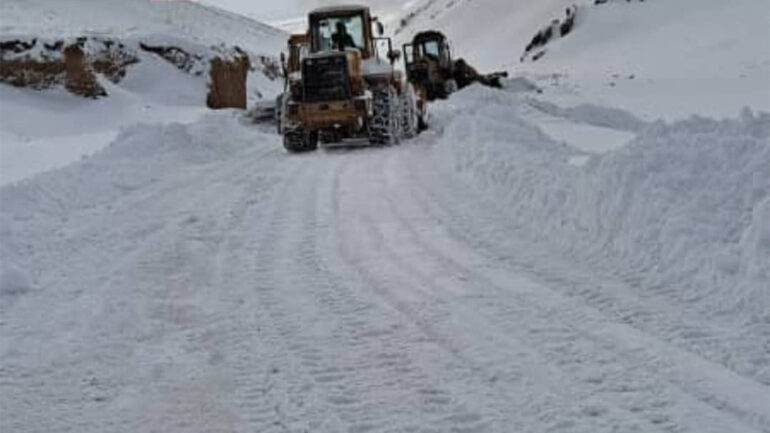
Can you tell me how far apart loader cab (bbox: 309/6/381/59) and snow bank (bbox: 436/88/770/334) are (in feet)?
31.3

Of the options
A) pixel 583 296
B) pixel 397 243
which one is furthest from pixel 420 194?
pixel 583 296

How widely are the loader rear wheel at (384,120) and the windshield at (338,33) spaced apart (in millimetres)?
1530

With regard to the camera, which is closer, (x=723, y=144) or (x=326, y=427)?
(x=326, y=427)

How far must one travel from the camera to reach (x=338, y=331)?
6012 millimetres

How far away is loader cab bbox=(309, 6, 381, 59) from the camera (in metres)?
Answer: 19.9

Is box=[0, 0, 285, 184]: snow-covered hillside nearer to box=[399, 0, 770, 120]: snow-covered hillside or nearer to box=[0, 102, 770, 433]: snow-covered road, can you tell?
box=[0, 102, 770, 433]: snow-covered road

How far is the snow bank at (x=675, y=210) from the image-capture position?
623cm

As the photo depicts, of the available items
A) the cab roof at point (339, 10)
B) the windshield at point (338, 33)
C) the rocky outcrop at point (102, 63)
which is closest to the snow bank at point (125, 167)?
the windshield at point (338, 33)

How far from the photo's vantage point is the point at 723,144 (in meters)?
8.16

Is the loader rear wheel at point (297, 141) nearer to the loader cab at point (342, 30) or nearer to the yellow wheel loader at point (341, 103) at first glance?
the yellow wheel loader at point (341, 103)

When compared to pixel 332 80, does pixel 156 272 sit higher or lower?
lower

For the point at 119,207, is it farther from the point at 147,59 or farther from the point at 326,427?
the point at 147,59

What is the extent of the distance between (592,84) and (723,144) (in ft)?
95.3

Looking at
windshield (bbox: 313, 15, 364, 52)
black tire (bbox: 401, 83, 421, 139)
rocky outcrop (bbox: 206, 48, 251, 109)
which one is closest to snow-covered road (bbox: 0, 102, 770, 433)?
black tire (bbox: 401, 83, 421, 139)
